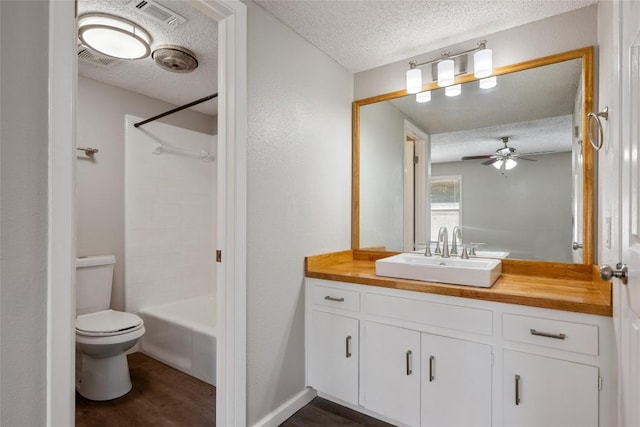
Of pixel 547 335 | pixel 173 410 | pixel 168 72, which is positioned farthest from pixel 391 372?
pixel 168 72

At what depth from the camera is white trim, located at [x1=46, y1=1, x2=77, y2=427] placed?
3.29 ft

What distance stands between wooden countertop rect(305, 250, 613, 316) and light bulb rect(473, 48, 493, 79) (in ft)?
3.73

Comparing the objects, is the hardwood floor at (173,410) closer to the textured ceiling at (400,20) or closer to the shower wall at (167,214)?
the shower wall at (167,214)

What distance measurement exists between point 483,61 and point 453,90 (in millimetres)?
238

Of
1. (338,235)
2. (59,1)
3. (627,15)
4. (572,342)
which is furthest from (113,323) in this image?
(627,15)

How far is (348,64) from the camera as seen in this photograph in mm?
2410

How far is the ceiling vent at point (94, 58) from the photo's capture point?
2.14 metres

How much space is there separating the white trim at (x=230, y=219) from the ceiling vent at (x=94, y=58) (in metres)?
1.16

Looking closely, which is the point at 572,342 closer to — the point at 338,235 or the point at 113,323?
the point at 338,235

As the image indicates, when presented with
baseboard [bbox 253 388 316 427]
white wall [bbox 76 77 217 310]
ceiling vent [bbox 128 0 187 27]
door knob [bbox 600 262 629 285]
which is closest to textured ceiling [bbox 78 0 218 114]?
ceiling vent [bbox 128 0 187 27]

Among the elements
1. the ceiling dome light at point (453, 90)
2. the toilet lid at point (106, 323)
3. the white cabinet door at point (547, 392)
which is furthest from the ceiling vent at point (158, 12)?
the white cabinet door at point (547, 392)

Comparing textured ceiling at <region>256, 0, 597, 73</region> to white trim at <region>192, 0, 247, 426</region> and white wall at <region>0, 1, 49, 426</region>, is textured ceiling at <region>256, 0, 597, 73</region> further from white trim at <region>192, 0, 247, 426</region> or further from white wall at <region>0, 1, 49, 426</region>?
white wall at <region>0, 1, 49, 426</region>

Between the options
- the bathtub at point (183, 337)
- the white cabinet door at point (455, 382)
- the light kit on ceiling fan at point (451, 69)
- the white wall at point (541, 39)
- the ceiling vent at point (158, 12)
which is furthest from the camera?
the bathtub at point (183, 337)

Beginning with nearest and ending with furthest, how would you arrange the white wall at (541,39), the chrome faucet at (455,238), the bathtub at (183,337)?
1. the white wall at (541,39)
2. the chrome faucet at (455,238)
3. the bathtub at (183,337)
